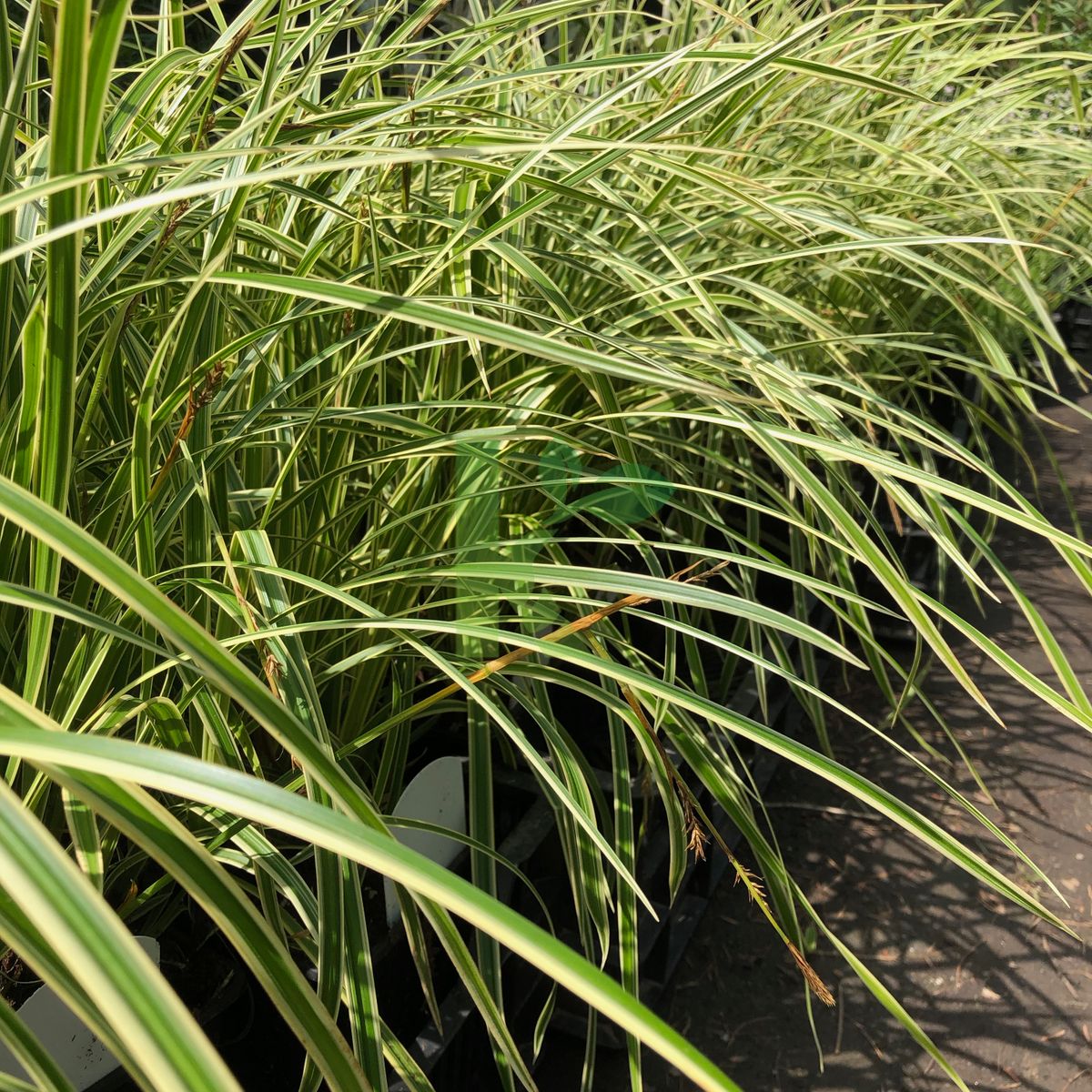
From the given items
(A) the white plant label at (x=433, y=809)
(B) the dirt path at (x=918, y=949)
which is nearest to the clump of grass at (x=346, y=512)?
(A) the white plant label at (x=433, y=809)

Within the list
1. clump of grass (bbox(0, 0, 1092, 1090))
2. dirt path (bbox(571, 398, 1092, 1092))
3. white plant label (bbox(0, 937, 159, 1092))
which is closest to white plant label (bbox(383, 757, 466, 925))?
clump of grass (bbox(0, 0, 1092, 1090))

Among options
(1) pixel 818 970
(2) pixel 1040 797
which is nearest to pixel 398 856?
(1) pixel 818 970

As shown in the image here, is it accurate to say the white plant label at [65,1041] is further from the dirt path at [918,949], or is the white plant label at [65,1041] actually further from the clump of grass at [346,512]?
the dirt path at [918,949]

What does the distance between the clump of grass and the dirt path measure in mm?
239

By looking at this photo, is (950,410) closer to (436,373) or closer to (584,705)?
(584,705)

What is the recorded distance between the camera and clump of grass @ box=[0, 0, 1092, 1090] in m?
0.34

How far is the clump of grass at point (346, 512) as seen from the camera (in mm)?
342

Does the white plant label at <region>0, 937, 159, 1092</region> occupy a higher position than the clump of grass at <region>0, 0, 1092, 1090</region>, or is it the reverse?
the clump of grass at <region>0, 0, 1092, 1090</region>

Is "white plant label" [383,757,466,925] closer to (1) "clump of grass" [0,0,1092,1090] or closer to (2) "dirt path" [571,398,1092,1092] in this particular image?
(1) "clump of grass" [0,0,1092,1090]

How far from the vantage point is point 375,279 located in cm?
71

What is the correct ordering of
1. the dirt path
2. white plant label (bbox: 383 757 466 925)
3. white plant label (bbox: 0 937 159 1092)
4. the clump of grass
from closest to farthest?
the clump of grass < white plant label (bbox: 0 937 159 1092) < white plant label (bbox: 383 757 466 925) < the dirt path

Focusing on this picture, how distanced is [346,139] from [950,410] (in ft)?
5.61

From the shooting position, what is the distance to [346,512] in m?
0.70

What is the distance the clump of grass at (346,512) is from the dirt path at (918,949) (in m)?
0.24
